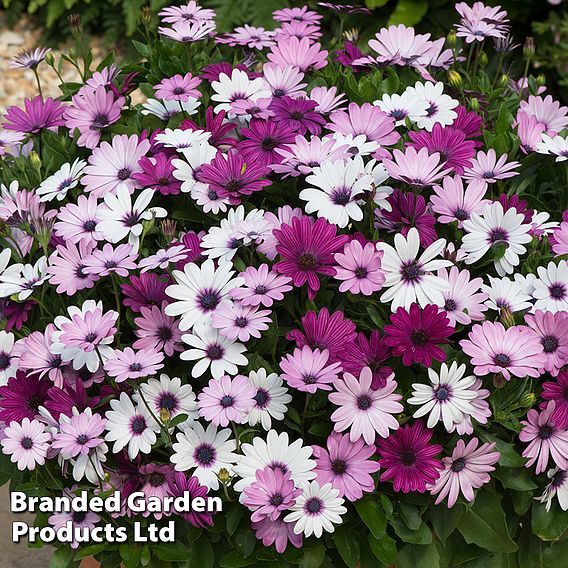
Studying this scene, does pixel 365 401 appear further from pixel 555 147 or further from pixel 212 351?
pixel 555 147

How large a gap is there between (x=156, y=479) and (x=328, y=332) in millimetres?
244

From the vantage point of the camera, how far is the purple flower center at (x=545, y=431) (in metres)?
0.92

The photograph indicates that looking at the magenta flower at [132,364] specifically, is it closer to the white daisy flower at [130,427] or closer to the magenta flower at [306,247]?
the white daisy flower at [130,427]

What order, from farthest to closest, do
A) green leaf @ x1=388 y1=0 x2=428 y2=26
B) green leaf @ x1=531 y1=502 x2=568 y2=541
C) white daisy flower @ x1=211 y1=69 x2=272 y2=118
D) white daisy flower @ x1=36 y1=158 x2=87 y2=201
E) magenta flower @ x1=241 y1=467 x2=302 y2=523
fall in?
green leaf @ x1=388 y1=0 x2=428 y2=26 < white daisy flower @ x1=211 y1=69 x2=272 y2=118 < white daisy flower @ x1=36 y1=158 x2=87 y2=201 < green leaf @ x1=531 y1=502 x2=568 y2=541 < magenta flower @ x1=241 y1=467 x2=302 y2=523

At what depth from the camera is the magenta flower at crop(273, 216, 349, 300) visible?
3.00 ft

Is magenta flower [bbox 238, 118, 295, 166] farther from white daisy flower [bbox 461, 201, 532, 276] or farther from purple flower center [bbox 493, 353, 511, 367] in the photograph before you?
purple flower center [bbox 493, 353, 511, 367]

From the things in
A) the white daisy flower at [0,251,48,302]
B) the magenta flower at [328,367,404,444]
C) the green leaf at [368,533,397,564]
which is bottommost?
the green leaf at [368,533,397,564]

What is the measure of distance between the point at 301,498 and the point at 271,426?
9 centimetres

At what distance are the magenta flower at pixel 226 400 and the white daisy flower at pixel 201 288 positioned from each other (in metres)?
0.07

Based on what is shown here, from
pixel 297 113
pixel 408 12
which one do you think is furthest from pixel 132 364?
pixel 408 12

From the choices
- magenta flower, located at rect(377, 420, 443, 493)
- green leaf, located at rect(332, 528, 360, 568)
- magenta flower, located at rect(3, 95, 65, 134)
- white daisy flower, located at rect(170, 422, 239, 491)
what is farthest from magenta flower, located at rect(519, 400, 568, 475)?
magenta flower, located at rect(3, 95, 65, 134)

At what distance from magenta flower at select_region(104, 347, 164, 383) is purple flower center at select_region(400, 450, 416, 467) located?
0.26m

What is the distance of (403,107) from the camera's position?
1.14 meters

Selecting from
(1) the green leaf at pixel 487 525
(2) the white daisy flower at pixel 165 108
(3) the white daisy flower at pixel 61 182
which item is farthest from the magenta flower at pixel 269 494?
(2) the white daisy flower at pixel 165 108
